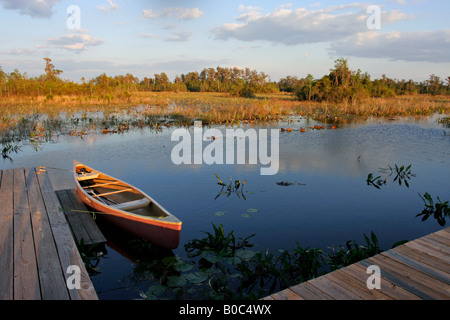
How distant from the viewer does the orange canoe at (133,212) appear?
18.1ft

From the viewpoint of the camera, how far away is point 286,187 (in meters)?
9.43

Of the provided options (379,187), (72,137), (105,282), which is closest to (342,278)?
(105,282)

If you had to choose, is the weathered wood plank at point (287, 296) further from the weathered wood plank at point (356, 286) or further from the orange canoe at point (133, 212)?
the orange canoe at point (133, 212)

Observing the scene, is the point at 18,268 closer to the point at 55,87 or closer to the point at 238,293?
the point at 238,293

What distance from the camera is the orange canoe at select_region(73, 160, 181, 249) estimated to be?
5512 millimetres

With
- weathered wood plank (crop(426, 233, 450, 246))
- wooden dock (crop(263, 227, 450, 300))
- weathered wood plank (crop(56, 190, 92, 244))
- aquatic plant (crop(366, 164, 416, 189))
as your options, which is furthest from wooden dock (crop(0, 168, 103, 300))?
aquatic plant (crop(366, 164, 416, 189))

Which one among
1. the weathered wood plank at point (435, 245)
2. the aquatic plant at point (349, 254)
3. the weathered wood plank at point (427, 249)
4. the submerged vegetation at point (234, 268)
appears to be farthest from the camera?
the aquatic plant at point (349, 254)

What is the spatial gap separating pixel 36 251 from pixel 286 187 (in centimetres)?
674

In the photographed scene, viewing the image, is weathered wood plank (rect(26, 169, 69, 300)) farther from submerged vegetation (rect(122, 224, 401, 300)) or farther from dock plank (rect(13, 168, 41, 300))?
submerged vegetation (rect(122, 224, 401, 300))

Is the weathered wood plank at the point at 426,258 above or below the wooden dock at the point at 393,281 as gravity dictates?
above

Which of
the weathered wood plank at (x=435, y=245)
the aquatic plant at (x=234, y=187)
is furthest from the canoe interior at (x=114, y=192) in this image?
the weathered wood plank at (x=435, y=245)

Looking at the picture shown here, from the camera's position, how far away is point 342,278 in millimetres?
3809

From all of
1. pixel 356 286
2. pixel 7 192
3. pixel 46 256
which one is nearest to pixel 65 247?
pixel 46 256

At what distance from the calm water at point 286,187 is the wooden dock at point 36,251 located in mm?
1040
